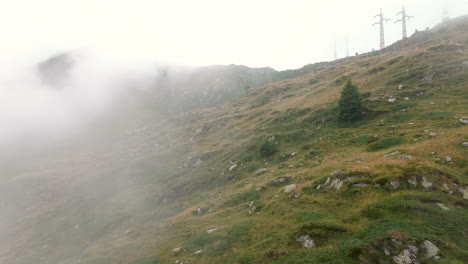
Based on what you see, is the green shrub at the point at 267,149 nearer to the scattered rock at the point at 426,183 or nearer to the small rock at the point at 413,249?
the scattered rock at the point at 426,183

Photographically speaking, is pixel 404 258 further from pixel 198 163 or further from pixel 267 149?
pixel 198 163

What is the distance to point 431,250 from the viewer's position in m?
13.1

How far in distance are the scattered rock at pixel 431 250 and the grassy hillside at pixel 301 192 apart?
174 mm

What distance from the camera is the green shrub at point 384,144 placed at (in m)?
28.5

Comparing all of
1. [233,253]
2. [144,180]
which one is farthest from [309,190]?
[144,180]

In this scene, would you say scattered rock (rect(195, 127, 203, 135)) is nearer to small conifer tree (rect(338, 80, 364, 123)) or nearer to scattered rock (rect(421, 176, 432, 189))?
small conifer tree (rect(338, 80, 364, 123))

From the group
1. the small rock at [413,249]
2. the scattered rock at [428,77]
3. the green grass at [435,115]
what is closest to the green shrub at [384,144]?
the green grass at [435,115]

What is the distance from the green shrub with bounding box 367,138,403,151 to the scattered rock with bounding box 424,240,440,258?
1753 centimetres

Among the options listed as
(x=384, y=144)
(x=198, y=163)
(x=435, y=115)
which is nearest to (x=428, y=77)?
(x=435, y=115)

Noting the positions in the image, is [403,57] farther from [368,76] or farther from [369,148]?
[369,148]

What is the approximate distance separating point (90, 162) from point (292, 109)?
305ft

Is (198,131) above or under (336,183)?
under

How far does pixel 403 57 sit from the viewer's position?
59.7 metres

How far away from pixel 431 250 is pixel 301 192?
40.1 ft
